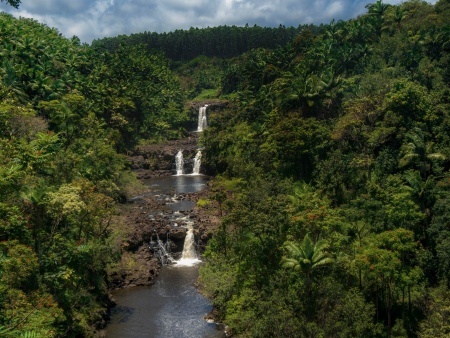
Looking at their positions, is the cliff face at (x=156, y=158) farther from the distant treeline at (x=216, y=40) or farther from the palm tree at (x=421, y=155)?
the distant treeline at (x=216, y=40)

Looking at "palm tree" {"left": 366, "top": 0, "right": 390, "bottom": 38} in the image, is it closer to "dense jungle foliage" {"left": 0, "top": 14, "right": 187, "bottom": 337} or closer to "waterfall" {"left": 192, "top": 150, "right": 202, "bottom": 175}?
"waterfall" {"left": 192, "top": 150, "right": 202, "bottom": 175}

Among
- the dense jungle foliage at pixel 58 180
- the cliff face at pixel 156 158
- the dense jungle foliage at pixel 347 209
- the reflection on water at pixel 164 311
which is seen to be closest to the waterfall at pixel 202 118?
the dense jungle foliage at pixel 58 180

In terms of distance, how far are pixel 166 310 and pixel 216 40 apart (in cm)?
13852

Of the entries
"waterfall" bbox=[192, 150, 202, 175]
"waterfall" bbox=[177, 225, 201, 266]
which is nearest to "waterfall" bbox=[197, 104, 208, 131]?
"waterfall" bbox=[192, 150, 202, 175]

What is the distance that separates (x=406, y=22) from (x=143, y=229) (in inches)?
2090

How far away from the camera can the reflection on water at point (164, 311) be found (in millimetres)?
30531

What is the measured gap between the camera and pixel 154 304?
1372 inches

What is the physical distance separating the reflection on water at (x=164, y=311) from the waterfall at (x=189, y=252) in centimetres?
309

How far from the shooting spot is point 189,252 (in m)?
44.7

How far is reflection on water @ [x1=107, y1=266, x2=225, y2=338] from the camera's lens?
100 ft

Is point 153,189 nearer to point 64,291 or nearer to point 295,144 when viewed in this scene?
point 295,144

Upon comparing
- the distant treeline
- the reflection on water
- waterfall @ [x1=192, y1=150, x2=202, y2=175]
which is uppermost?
the distant treeline

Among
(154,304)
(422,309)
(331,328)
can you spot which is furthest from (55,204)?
(422,309)

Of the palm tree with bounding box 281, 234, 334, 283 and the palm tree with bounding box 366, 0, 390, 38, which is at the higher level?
the palm tree with bounding box 366, 0, 390, 38
